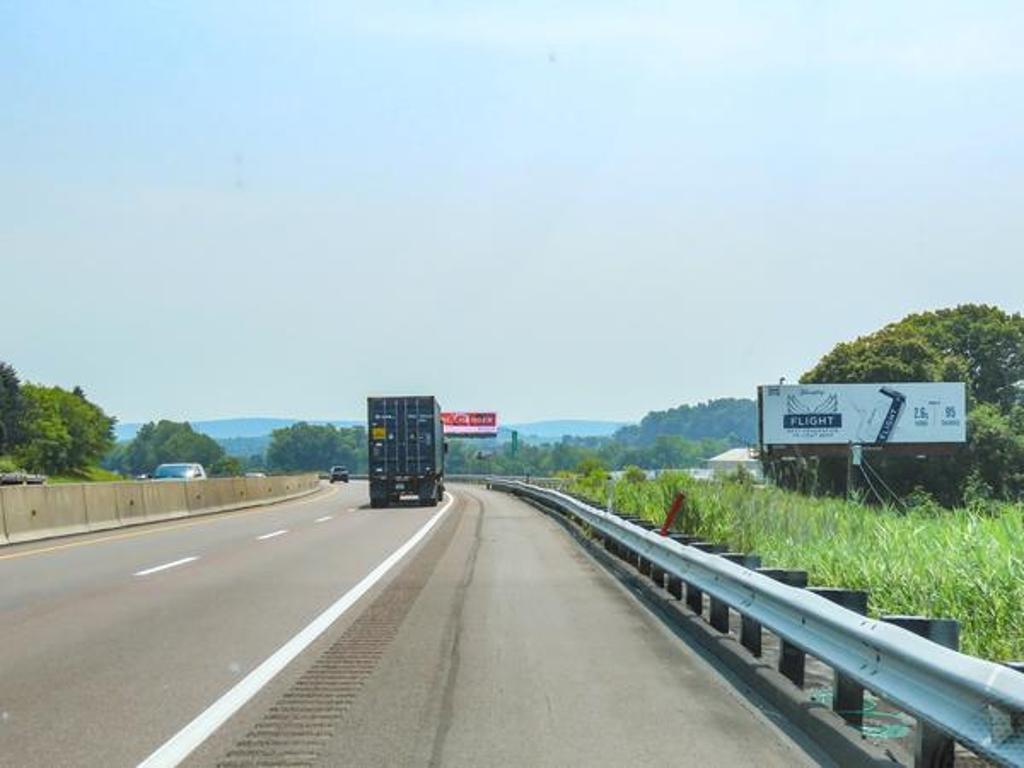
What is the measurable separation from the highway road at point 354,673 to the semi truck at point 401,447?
2602 centimetres

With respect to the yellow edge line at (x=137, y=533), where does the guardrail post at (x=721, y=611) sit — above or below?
above

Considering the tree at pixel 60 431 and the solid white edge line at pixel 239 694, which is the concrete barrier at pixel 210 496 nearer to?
the solid white edge line at pixel 239 694

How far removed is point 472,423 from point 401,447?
10135 cm

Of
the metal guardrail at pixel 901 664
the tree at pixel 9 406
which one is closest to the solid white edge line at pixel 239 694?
the metal guardrail at pixel 901 664

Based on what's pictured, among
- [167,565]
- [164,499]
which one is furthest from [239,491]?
[167,565]

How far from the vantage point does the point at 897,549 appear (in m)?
11.6

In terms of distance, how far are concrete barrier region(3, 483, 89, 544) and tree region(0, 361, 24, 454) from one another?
108 meters

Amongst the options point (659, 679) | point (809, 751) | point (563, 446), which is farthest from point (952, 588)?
point (563, 446)

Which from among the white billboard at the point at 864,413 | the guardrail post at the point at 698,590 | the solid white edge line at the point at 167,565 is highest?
the white billboard at the point at 864,413

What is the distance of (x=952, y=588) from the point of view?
9562mm

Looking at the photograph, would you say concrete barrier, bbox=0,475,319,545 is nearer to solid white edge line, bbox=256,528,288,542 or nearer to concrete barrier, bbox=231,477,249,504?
concrete barrier, bbox=231,477,249,504

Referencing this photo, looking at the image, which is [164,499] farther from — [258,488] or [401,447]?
[258,488]

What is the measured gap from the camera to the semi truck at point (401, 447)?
144 ft

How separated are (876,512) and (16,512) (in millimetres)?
16674
